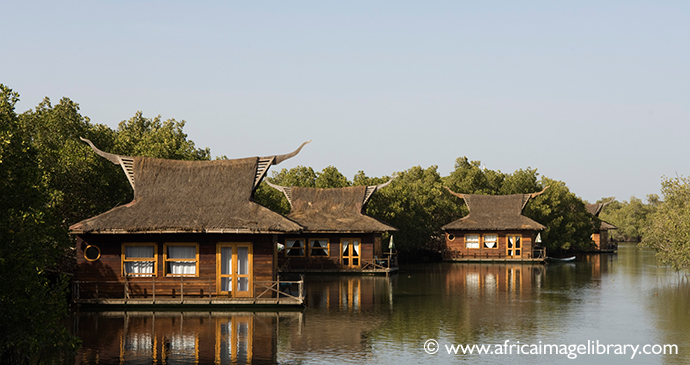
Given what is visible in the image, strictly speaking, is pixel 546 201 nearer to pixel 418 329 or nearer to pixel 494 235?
pixel 494 235

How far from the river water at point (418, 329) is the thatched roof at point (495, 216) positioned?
75.5 feet

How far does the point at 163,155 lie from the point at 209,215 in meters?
15.5

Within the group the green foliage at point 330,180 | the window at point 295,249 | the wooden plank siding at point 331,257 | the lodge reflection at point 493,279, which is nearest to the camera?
the lodge reflection at point 493,279

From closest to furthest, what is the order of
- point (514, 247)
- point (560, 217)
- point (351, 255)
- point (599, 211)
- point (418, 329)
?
point (418, 329) → point (351, 255) → point (514, 247) → point (560, 217) → point (599, 211)

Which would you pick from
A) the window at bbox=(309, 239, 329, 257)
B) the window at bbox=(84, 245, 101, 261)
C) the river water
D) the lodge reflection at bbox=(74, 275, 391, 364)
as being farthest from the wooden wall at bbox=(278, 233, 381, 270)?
the window at bbox=(84, 245, 101, 261)

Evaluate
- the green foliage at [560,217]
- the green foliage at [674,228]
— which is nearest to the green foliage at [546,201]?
the green foliage at [560,217]

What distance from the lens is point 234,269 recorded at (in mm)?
27156

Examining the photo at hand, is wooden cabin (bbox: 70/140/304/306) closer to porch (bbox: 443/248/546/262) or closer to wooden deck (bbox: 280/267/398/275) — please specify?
wooden deck (bbox: 280/267/398/275)

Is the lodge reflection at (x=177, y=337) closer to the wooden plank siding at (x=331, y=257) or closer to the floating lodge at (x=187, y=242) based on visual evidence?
the floating lodge at (x=187, y=242)

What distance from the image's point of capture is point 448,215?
70.5 m

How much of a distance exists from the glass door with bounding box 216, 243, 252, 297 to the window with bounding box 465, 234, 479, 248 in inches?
1437

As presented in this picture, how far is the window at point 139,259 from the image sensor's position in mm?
27422

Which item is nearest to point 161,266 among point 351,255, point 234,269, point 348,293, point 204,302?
point 204,302

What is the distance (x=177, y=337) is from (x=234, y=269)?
7244 millimetres
